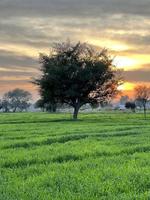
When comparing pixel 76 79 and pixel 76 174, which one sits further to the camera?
pixel 76 79

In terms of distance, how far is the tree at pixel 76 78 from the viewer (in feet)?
255

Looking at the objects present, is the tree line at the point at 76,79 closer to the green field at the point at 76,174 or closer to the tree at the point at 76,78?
the tree at the point at 76,78

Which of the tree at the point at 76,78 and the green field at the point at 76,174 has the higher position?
the tree at the point at 76,78

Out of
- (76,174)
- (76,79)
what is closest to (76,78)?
(76,79)

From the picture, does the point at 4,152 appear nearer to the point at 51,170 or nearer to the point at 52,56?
the point at 51,170

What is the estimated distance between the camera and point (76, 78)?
77938 mm

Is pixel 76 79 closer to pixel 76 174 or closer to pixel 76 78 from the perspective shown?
pixel 76 78

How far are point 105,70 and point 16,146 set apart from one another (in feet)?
186

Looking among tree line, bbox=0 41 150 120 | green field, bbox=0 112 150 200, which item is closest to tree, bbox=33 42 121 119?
tree line, bbox=0 41 150 120

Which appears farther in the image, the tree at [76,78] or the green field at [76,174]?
the tree at [76,78]

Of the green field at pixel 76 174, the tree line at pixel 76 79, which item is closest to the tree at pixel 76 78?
the tree line at pixel 76 79

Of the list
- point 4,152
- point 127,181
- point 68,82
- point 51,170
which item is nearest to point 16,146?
point 4,152

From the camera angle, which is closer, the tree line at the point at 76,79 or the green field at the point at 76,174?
the green field at the point at 76,174

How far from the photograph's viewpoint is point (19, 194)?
40.8 ft
